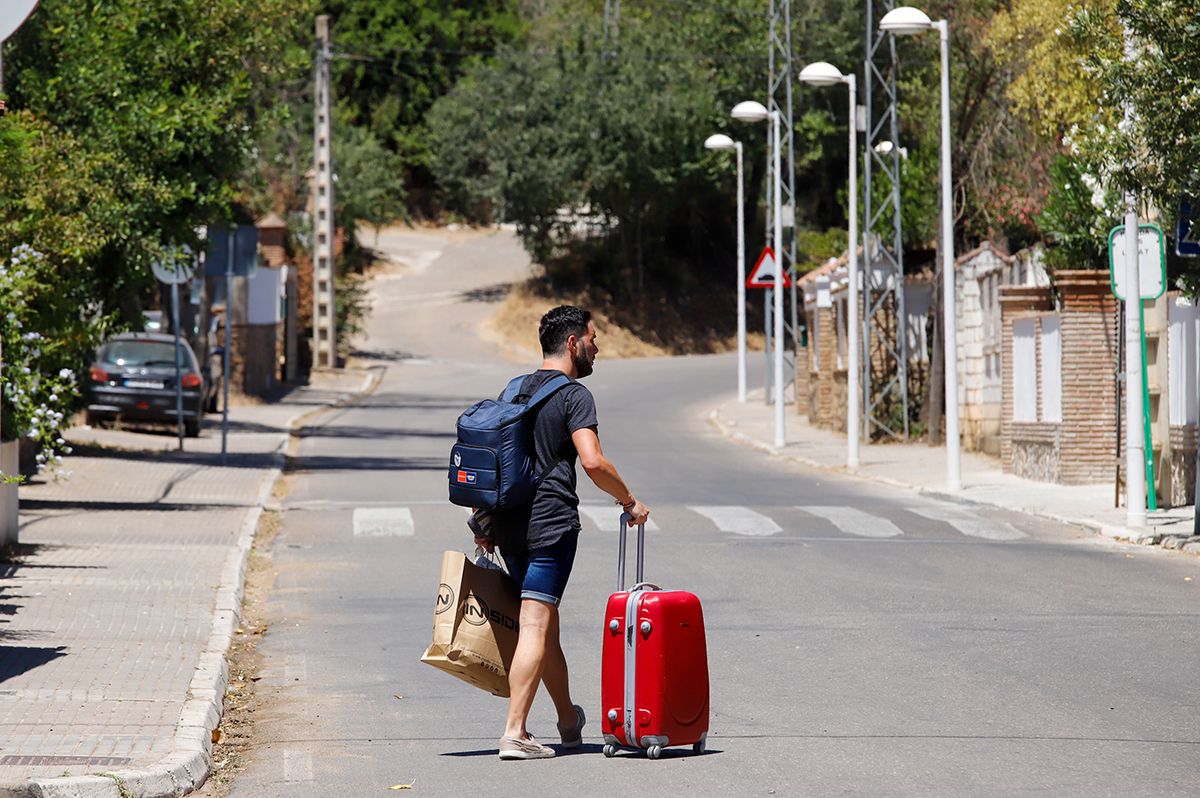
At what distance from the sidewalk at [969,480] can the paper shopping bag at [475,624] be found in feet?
32.5

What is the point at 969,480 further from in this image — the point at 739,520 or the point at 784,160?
the point at 784,160

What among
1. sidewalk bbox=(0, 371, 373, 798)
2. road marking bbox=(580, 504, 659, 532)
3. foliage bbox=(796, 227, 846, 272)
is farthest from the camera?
foliage bbox=(796, 227, 846, 272)

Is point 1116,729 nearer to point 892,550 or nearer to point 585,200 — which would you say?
point 892,550

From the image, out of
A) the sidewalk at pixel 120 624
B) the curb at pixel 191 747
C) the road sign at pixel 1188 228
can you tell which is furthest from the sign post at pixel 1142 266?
the curb at pixel 191 747

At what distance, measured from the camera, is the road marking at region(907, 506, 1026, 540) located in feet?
56.4

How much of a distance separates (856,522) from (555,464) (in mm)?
11071

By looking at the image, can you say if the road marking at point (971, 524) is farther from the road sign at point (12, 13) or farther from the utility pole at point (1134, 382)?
the road sign at point (12, 13)

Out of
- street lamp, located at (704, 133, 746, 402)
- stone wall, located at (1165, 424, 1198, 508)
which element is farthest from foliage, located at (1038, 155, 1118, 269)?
street lamp, located at (704, 133, 746, 402)

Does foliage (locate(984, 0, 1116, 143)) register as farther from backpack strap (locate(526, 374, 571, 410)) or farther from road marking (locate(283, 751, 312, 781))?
road marking (locate(283, 751, 312, 781))

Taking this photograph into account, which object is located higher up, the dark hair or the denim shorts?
the dark hair

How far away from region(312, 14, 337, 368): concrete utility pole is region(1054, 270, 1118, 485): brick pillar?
2937cm

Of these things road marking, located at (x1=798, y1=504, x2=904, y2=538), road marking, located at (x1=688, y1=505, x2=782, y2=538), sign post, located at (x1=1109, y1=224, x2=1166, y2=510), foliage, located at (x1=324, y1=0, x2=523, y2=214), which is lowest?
road marking, located at (x1=798, y1=504, x2=904, y2=538)

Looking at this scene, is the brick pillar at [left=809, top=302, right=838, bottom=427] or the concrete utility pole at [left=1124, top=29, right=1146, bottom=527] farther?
the brick pillar at [left=809, top=302, right=838, bottom=427]

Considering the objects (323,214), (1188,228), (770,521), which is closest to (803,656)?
(1188,228)
